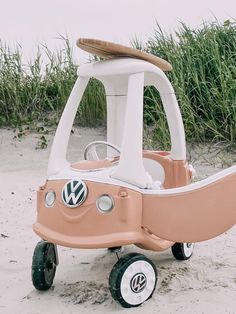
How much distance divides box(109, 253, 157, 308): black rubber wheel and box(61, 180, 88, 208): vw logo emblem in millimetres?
290

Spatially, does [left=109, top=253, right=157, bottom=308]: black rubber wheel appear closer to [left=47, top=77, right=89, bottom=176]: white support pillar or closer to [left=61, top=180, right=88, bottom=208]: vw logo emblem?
[left=61, top=180, right=88, bottom=208]: vw logo emblem

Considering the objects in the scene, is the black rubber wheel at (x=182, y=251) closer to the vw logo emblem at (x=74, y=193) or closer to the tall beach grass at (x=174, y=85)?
the vw logo emblem at (x=74, y=193)

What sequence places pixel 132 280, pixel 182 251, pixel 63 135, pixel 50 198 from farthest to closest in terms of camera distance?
1. pixel 182 251
2. pixel 63 135
3. pixel 50 198
4. pixel 132 280

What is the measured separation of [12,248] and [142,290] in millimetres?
1040

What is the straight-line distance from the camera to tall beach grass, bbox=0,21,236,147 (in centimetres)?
529

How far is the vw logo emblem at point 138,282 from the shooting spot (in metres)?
2.22

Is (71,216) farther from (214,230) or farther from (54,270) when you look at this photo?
(214,230)

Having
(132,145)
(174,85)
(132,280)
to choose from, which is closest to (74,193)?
(132,145)

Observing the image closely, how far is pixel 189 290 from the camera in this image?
93.4 inches

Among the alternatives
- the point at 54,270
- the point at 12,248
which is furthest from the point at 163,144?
the point at 54,270

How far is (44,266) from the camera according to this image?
2.43 meters

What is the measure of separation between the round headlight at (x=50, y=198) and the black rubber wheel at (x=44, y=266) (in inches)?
9.0

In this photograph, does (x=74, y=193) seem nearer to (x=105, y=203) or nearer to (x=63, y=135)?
(x=105, y=203)

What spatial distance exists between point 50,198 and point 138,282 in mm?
508
